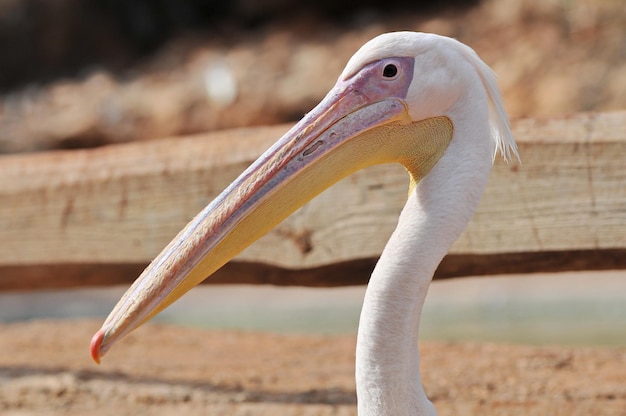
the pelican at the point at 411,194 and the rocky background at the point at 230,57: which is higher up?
the rocky background at the point at 230,57

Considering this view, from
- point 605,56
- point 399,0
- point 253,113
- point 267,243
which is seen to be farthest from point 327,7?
point 267,243

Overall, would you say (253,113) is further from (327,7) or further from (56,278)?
(56,278)

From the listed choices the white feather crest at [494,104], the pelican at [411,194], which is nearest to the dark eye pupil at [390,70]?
the pelican at [411,194]

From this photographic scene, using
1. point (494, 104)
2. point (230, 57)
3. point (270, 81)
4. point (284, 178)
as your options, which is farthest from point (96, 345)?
point (230, 57)

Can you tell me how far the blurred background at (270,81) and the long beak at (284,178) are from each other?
3.99 meters

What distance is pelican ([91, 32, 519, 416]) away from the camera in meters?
1.65

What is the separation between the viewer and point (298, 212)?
246cm

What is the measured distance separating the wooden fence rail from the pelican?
19.9 inches

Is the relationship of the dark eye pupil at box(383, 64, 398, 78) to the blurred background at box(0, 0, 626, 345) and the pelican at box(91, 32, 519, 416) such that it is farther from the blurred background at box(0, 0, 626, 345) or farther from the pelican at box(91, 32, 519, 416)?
the blurred background at box(0, 0, 626, 345)

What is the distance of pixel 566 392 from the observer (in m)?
2.50

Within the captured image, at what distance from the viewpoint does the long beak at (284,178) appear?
1636mm

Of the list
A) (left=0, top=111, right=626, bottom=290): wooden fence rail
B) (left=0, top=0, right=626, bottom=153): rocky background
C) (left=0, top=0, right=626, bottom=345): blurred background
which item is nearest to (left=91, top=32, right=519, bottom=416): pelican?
(left=0, top=111, right=626, bottom=290): wooden fence rail

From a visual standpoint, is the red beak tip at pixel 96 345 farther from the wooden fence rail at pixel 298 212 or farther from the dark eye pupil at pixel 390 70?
the wooden fence rail at pixel 298 212

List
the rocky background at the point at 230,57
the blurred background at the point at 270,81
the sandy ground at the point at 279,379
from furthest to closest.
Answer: the rocky background at the point at 230,57
the blurred background at the point at 270,81
the sandy ground at the point at 279,379
